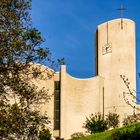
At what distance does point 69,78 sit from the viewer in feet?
236

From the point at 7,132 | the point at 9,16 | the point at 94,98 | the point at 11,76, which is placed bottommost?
the point at 7,132

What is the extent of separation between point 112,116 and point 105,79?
894 centimetres

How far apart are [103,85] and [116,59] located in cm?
364

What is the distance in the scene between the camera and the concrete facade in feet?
229

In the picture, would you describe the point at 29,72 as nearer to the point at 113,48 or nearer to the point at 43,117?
the point at 43,117

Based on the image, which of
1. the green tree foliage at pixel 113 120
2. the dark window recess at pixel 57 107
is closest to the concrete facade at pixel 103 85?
the dark window recess at pixel 57 107

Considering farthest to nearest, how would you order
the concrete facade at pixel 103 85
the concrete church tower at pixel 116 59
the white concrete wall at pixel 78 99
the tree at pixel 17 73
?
the concrete church tower at pixel 116 59, the white concrete wall at pixel 78 99, the concrete facade at pixel 103 85, the tree at pixel 17 73

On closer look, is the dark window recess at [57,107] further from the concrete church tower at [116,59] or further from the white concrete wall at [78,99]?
the concrete church tower at [116,59]

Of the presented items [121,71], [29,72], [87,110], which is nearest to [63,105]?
[87,110]

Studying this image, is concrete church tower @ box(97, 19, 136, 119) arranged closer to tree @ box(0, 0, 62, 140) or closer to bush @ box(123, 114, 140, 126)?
bush @ box(123, 114, 140, 126)

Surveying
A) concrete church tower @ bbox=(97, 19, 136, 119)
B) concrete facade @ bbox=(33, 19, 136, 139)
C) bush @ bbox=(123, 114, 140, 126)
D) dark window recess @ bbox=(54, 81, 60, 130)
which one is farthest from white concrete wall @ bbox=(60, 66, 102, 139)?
bush @ bbox=(123, 114, 140, 126)

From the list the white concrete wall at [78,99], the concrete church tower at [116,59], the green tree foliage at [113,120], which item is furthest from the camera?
the concrete church tower at [116,59]

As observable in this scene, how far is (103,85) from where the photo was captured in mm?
72500

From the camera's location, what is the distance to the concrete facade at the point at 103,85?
229 feet
